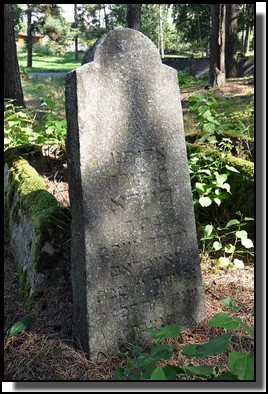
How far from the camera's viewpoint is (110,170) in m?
2.76

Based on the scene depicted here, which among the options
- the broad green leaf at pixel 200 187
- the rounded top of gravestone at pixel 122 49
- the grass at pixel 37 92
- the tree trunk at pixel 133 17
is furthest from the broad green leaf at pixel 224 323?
the grass at pixel 37 92

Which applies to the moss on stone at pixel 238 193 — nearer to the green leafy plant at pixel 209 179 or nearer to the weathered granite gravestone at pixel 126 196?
the green leafy plant at pixel 209 179

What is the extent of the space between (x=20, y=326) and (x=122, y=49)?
72.6 inches

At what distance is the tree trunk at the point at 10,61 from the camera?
830 centimetres

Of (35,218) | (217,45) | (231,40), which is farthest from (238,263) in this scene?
(231,40)

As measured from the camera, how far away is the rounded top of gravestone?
2.69 meters

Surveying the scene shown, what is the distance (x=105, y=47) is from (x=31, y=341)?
1.87 m

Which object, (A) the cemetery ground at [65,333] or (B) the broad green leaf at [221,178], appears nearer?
(A) the cemetery ground at [65,333]

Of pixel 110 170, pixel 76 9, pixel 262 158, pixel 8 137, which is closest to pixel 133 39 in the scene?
pixel 110 170

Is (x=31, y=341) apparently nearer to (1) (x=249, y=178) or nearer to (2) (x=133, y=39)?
(2) (x=133, y=39)

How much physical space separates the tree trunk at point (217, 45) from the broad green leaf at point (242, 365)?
37.1 feet

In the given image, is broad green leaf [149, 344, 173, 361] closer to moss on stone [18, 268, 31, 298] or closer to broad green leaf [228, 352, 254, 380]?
broad green leaf [228, 352, 254, 380]

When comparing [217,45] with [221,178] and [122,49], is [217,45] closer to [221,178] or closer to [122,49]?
[221,178]

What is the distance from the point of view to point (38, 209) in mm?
3676
